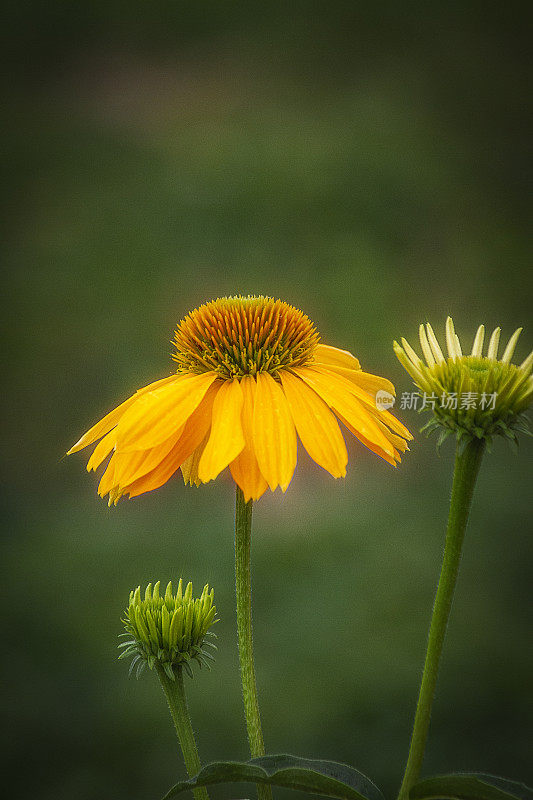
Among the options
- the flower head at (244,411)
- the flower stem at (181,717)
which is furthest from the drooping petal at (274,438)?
the flower stem at (181,717)

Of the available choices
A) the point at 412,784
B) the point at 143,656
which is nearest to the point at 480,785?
the point at 412,784

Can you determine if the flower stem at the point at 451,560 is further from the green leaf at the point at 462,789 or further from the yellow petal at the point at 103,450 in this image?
the yellow petal at the point at 103,450

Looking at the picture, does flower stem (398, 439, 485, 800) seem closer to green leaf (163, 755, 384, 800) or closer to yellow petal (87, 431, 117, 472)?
green leaf (163, 755, 384, 800)

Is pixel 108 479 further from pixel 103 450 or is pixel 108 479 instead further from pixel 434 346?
pixel 434 346

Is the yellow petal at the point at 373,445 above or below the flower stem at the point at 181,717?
above

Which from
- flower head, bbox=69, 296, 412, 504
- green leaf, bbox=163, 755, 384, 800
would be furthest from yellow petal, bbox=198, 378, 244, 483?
green leaf, bbox=163, 755, 384, 800
